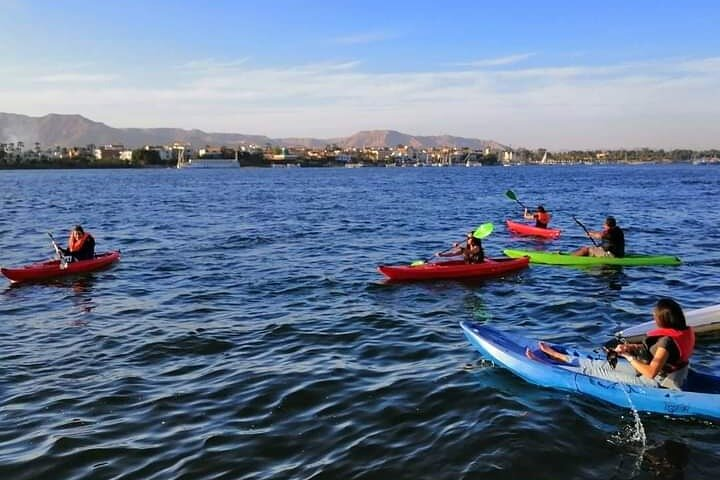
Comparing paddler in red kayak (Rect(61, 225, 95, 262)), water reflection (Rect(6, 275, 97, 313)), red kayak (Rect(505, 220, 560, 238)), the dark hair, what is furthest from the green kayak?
paddler in red kayak (Rect(61, 225, 95, 262))

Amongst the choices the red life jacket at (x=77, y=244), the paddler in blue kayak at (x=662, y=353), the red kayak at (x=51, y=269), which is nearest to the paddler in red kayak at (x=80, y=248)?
the red life jacket at (x=77, y=244)

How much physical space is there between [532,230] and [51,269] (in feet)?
62.1

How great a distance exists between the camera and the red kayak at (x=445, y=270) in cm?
1725

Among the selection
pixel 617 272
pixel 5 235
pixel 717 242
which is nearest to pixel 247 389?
pixel 617 272

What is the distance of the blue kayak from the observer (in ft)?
27.1

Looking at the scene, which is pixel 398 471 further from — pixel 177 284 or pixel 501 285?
pixel 177 284

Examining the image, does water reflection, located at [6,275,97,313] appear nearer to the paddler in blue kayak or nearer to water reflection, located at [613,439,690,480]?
the paddler in blue kayak

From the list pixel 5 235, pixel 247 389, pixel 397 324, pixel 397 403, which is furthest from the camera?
pixel 5 235

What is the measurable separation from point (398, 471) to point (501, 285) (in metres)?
10.6

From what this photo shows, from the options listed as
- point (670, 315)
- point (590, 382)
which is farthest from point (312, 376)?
point (670, 315)

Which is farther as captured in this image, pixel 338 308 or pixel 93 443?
pixel 338 308

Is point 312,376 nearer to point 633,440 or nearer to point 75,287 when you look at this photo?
point 633,440

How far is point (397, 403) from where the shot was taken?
29.6 ft

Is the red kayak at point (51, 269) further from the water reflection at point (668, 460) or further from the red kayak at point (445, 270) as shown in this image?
the water reflection at point (668, 460)
